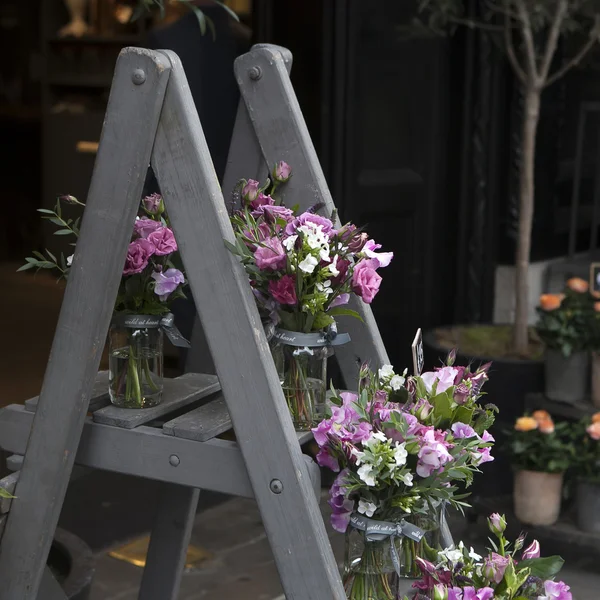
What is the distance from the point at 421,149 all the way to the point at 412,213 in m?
0.24

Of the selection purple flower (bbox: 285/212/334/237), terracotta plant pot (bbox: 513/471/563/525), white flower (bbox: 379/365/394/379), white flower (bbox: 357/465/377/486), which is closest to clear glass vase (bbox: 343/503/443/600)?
white flower (bbox: 357/465/377/486)

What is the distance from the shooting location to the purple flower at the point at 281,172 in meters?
1.78

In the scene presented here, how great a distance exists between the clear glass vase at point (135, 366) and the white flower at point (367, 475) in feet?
1.25

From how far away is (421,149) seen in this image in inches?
166

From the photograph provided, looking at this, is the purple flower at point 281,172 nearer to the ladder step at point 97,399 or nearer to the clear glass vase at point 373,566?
the ladder step at point 97,399

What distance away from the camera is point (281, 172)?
1.78 m

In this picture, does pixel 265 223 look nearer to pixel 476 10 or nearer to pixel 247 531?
pixel 247 531

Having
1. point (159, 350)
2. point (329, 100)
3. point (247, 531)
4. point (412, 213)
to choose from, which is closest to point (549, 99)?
point (412, 213)

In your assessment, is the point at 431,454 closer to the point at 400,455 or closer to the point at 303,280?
the point at 400,455

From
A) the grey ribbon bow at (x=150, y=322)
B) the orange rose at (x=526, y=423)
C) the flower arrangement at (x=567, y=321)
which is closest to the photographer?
the grey ribbon bow at (x=150, y=322)

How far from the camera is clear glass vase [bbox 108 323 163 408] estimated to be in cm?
169

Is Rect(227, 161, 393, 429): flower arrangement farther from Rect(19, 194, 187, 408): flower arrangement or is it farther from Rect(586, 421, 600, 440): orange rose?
Rect(586, 421, 600, 440): orange rose

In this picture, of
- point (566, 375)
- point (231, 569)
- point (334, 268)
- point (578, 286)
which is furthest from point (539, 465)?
point (334, 268)

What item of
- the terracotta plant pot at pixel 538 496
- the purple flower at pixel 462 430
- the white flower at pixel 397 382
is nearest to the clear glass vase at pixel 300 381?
the white flower at pixel 397 382
